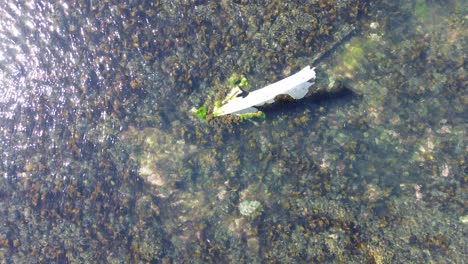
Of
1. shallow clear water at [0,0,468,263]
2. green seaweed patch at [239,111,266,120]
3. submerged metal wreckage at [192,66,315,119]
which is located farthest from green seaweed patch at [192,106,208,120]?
green seaweed patch at [239,111,266,120]

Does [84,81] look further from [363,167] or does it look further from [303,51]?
[363,167]

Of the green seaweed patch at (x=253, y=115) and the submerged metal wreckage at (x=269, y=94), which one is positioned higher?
the submerged metal wreckage at (x=269, y=94)

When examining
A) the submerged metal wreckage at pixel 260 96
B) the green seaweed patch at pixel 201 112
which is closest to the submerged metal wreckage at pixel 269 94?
the submerged metal wreckage at pixel 260 96

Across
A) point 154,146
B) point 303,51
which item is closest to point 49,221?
point 154,146

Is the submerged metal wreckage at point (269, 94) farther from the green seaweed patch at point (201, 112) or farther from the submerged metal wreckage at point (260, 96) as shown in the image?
the green seaweed patch at point (201, 112)

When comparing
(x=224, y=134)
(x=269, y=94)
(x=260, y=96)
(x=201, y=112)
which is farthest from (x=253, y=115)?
(x=201, y=112)

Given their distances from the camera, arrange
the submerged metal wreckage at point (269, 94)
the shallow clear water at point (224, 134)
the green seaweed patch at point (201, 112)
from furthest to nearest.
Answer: the green seaweed patch at point (201, 112), the submerged metal wreckage at point (269, 94), the shallow clear water at point (224, 134)

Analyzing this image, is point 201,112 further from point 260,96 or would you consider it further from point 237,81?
point 260,96

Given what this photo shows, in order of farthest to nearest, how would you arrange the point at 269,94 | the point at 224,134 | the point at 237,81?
1. the point at 237,81
2. the point at 224,134
3. the point at 269,94
